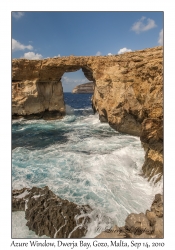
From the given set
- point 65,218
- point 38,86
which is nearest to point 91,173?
point 65,218

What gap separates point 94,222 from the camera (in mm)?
7449

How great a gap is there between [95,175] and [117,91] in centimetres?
1114

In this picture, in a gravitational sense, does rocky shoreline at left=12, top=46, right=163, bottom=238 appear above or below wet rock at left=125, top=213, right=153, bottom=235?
above

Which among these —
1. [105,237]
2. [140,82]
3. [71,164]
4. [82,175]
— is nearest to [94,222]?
[105,237]

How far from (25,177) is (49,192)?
259 cm

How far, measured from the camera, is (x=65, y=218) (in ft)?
24.2

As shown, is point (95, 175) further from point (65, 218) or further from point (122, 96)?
point (122, 96)

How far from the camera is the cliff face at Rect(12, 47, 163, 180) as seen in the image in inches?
402

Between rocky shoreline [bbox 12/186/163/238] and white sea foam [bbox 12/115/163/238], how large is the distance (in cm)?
52

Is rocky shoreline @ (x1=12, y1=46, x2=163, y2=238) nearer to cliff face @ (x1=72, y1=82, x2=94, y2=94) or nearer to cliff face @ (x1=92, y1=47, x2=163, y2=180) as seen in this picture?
cliff face @ (x1=92, y1=47, x2=163, y2=180)

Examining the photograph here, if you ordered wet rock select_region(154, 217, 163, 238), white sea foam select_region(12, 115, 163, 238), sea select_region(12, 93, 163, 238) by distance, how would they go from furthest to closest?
white sea foam select_region(12, 115, 163, 238) < sea select_region(12, 93, 163, 238) < wet rock select_region(154, 217, 163, 238)

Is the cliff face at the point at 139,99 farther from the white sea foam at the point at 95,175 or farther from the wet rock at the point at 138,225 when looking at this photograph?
the wet rock at the point at 138,225

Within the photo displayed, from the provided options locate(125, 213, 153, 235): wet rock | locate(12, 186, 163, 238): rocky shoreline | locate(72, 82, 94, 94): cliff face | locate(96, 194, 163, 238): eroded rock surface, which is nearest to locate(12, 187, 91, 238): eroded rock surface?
locate(12, 186, 163, 238): rocky shoreline
